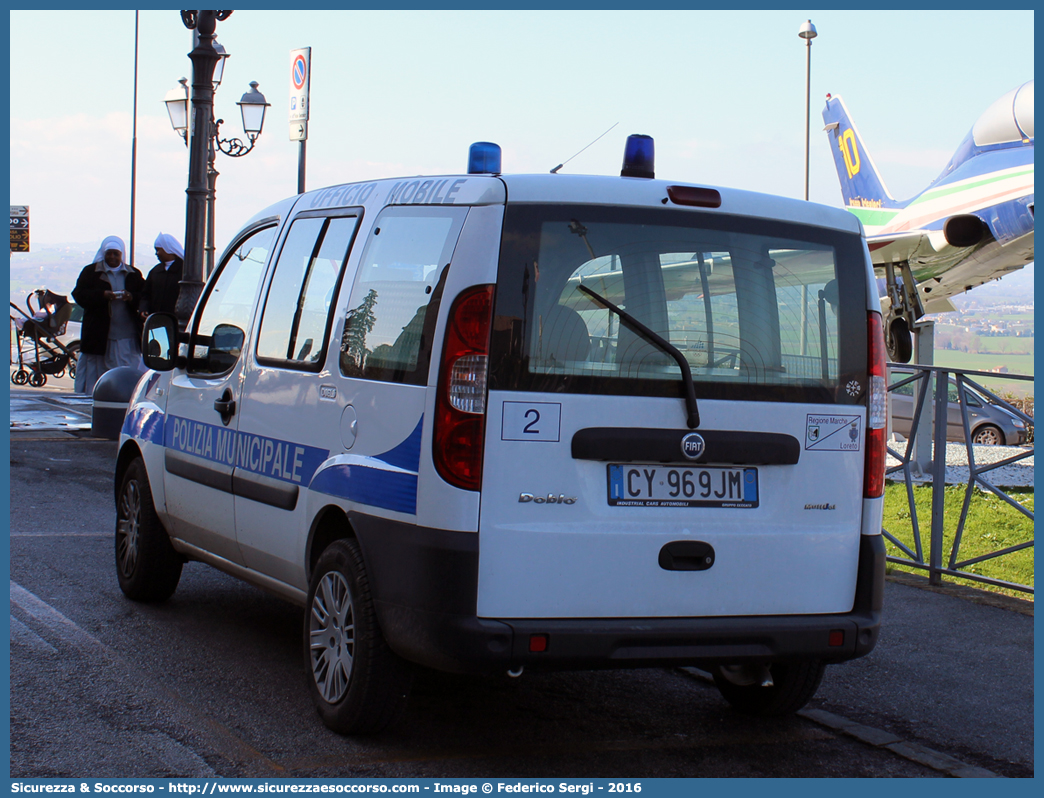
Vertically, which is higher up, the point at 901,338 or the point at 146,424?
the point at 901,338

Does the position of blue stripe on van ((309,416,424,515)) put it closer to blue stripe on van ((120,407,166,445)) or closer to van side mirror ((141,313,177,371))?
van side mirror ((141,313,177,371))

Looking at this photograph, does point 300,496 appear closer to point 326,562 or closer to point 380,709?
point 326,562

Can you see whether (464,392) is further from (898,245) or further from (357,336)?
(898,245)

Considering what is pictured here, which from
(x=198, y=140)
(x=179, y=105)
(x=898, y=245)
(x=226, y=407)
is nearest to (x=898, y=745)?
(x=226, y=407)

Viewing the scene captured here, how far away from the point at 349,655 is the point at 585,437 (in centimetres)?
117

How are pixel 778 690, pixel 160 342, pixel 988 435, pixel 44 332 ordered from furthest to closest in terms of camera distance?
pixel 988 435 < pixel 44 332 < pixel 160 342 < pixel 778 690

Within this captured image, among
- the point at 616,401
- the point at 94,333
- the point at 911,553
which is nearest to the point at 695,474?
the point at 616,401

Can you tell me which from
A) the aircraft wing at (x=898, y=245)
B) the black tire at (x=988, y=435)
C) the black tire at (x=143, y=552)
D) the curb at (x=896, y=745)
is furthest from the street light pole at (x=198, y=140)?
the black tire at (x=988, y=435)

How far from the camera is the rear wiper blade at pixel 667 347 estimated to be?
13.0 ft

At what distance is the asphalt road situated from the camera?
4.06 metres

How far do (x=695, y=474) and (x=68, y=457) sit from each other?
9.60 meters

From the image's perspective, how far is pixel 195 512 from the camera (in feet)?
18.5

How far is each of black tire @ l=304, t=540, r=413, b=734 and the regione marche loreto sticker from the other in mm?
1568

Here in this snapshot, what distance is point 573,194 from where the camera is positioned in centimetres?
397
